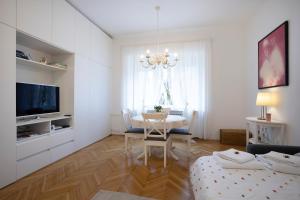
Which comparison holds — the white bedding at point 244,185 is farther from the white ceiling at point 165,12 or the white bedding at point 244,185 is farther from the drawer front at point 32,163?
the white ceiling at point 165,12

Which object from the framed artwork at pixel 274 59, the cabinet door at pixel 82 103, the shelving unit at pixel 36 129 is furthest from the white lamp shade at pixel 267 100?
the shelving unit at pixel 36 129

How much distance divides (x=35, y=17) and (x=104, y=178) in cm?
262

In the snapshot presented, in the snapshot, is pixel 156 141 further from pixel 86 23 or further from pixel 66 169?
pixel 86 23

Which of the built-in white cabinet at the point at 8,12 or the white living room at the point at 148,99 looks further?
the built-in white cabinet at the point at 8,12

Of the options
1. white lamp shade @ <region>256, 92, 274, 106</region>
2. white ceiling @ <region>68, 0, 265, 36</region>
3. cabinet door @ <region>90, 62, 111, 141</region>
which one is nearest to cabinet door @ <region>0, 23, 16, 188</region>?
white ceiling @ <region>68, 0, 265, 36</region>

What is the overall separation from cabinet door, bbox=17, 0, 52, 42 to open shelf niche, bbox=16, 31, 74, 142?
112mm

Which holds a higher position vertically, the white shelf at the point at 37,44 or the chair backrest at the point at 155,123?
the white shelf at the point at 37,44

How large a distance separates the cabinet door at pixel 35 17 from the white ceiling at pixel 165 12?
0.72m

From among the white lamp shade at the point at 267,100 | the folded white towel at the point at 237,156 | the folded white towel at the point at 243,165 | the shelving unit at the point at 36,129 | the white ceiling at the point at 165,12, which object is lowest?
the folded white towel at the point at 243,165

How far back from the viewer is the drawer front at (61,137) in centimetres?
281

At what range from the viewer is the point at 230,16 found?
3775 mm

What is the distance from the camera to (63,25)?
9.86 feet

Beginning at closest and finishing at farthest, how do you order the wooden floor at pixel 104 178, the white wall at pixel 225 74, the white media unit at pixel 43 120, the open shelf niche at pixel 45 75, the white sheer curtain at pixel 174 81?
1. the wooden floor at pixel 104 178
2. the white media unit at pixel 43 120
3. the open shelf niche at pixel 45 75
4. the white wall at pixel 225 74
5. the white sheer curtain at pixel 174 81

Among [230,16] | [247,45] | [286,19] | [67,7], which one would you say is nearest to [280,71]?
[286,19]
